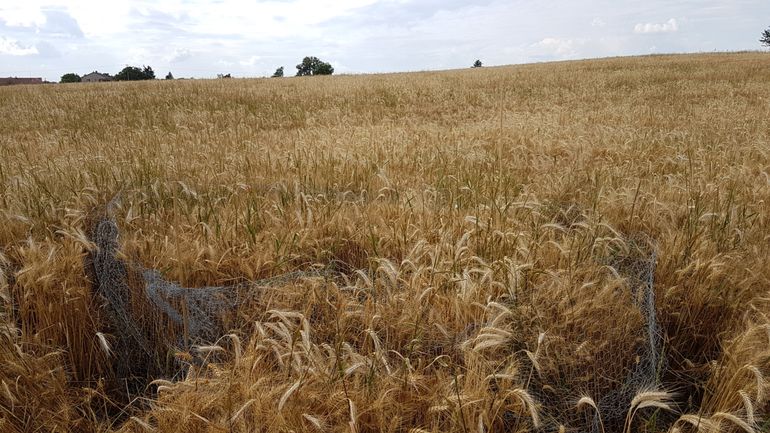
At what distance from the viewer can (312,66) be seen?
83.9m

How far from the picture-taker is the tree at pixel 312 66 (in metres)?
81.9

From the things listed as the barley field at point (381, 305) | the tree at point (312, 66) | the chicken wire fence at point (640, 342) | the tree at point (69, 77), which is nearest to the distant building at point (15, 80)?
the tree at point (69, 77)

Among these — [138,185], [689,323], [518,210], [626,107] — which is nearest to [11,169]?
[138,185]

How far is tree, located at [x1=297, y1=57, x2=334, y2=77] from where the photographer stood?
81.9 meters

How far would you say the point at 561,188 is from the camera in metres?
3.73

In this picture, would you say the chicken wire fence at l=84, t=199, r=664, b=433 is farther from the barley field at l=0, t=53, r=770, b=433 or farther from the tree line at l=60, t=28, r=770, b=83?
the tree line at l=60, t=28, r=770, b=83

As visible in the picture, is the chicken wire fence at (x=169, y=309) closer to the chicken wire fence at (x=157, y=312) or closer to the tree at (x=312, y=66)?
the chicken wire fence at (x=157, y=312)

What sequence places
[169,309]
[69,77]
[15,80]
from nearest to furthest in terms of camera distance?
[169,309], [15,80], [69,77]

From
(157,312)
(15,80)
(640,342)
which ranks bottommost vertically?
(640,342)

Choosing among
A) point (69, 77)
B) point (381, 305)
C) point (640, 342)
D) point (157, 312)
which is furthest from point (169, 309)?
point (69, 77)

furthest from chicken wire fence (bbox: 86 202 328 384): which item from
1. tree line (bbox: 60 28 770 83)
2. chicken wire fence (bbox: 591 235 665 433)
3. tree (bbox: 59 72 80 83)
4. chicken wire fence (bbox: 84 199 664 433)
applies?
tree (bbox: 59 72 80 83)

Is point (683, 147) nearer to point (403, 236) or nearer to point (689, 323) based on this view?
point (689, 323)

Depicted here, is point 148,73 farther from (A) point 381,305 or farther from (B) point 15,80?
(A) point 381,305

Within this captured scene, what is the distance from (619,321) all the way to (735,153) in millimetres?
4287
